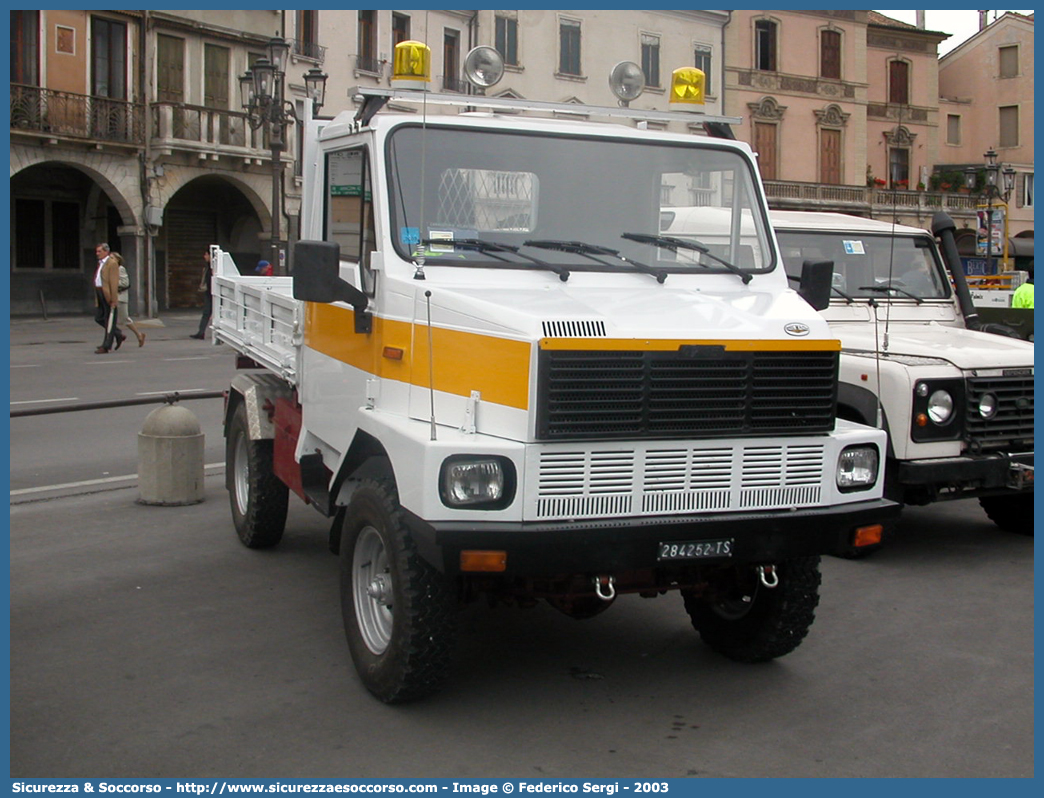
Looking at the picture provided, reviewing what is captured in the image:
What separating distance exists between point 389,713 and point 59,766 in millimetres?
1270

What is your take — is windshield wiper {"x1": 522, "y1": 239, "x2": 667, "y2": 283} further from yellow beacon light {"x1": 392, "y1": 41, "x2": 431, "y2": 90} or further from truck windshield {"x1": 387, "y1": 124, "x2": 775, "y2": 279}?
yellow beacon light {"x1": 392, "y1": 41, "x2": 431, "y2": 90}

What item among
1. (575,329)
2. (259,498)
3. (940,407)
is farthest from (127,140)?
(575,329)

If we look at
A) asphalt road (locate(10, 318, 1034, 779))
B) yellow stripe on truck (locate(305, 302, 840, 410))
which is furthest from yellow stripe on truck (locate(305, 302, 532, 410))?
asphalt road (locate(10, 318, 1034, 779))

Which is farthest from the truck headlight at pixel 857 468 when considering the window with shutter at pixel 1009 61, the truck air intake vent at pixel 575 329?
the window with shutter at pixel 1009 61

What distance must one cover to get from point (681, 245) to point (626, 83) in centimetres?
122

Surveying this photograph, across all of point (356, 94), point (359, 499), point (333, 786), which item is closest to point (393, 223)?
point (356, 94)

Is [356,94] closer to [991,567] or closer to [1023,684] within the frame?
[1023,684]

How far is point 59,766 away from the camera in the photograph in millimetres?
4453

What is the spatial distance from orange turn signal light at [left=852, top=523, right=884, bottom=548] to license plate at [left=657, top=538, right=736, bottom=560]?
0.62 m

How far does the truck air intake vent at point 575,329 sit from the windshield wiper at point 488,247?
2.53ft

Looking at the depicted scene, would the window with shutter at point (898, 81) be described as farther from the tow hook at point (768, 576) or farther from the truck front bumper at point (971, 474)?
the tow hook at point (768, 576)

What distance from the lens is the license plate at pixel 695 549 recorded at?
4777 millimetres

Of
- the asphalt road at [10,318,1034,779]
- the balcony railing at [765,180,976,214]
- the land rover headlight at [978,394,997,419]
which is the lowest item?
the asphalt road at [10,318,1034,779]

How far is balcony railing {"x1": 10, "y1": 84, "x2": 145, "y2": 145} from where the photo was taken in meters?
30.5
